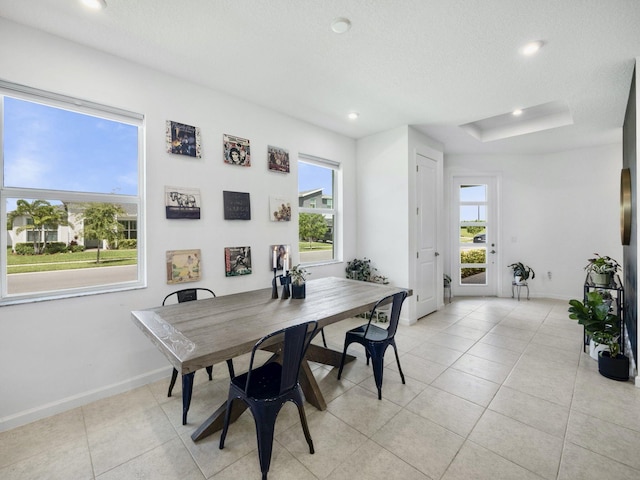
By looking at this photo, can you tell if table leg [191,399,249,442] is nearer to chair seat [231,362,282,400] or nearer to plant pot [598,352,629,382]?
Result: chair seat [231,362,282,400]

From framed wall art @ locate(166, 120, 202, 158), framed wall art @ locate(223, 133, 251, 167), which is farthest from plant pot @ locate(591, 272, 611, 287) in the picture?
framed wall art @ locate(166, 120, 202, 158)

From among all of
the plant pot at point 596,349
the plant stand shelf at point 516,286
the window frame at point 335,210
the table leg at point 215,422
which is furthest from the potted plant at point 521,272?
the table leg at point 215,422

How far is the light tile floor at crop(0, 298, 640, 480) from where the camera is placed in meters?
1.64

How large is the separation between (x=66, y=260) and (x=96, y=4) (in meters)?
1.87

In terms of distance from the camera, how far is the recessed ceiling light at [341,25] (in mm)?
2043


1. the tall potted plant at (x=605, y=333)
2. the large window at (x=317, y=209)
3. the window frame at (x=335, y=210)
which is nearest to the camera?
the tall potted plant at (x=605, y=333)

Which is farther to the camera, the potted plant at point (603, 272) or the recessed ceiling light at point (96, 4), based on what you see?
the potted plant at point (603, 272)

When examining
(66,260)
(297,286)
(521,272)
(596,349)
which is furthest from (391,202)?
(66,260)

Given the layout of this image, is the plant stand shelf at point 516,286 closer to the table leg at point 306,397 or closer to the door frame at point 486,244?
the door frame at point 486,244

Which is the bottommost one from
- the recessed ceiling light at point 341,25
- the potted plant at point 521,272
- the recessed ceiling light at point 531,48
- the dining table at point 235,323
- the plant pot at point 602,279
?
the potted plant at point 521,272

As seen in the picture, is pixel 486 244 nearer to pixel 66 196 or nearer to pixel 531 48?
pixel 531 48

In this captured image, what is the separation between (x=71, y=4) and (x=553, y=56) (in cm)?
365

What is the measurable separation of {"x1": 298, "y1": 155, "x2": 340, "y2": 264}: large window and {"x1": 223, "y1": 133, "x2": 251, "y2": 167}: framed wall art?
34.2 inches

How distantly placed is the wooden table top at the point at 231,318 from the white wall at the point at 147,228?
671 millimetres
